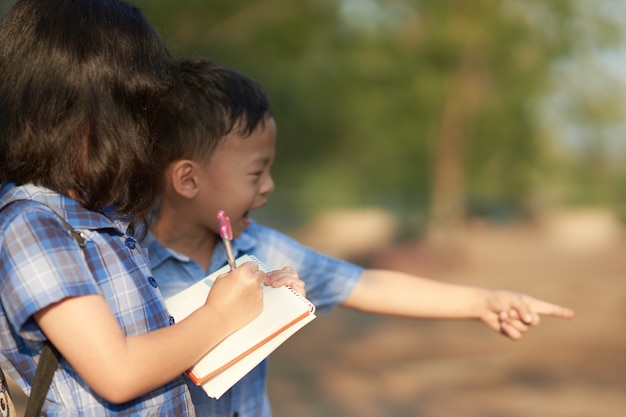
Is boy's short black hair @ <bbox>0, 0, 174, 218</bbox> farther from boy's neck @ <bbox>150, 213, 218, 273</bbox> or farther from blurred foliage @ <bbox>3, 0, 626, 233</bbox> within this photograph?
blurred foliage @ <bbox>3, 0, 626, 233</bbox>

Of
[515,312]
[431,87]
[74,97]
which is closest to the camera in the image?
[74,97]

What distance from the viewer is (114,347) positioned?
1317mm

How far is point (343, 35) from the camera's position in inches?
399

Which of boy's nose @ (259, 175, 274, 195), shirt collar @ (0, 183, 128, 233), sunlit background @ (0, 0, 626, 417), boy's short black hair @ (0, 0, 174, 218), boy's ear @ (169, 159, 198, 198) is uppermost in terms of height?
boy's short black hair @ (0, 0, 174, 218)

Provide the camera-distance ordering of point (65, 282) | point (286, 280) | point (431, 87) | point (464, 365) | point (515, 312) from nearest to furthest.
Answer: point (65, 282)
point (286, 280)
point (515, 312)
point (464, 365)
point (431, 87)

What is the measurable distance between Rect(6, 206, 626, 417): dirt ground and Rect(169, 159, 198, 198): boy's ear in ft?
8.16

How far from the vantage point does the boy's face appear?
1.95 m

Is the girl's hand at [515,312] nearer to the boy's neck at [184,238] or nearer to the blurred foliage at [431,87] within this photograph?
the boy's neck at [184,238]

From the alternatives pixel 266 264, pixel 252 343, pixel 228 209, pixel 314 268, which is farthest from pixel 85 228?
pixel 314 268

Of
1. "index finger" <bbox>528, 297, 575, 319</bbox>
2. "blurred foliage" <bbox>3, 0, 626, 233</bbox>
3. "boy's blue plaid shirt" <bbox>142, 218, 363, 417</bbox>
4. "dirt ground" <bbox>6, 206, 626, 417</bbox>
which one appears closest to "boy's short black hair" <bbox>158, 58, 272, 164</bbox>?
"boy's blue plaid shirt" <bbox>142, 218, 363, 417</bbox>

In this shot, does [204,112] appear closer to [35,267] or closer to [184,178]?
[184,178]

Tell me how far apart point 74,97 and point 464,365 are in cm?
411

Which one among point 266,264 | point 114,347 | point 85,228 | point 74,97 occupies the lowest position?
point 266,264

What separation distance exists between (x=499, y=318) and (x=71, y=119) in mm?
1128
